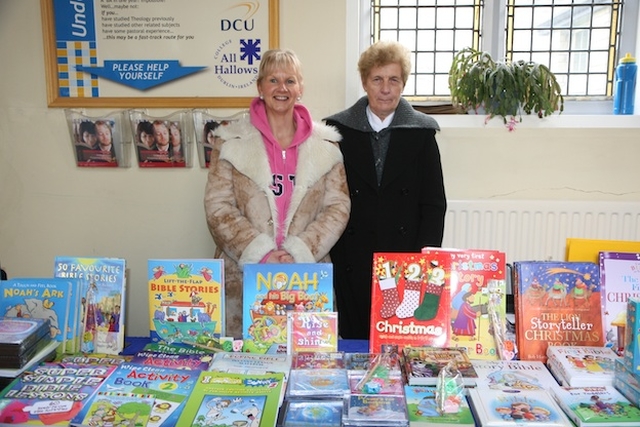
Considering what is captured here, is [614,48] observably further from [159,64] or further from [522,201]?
[159,64]

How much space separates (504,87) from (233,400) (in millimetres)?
2081

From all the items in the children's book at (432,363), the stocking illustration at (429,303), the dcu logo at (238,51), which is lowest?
the children's book at (432,363)

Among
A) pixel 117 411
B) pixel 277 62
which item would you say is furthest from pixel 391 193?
pixel 117 411

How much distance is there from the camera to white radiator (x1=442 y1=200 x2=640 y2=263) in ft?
8.80

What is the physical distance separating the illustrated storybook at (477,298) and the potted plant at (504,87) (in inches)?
56.0

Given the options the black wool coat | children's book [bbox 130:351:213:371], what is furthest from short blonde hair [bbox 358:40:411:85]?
children's book [bbox 130:351:213:371]

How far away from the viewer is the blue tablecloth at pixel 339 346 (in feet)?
5.05

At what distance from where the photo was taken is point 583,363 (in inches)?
51.7

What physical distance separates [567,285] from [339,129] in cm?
113

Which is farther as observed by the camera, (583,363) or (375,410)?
(583,363)

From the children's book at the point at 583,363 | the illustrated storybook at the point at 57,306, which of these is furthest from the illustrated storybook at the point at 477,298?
the illustrated storybook at the point at 57,306

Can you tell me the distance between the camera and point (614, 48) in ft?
9.92

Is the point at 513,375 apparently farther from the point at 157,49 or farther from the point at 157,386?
the point at 157,49

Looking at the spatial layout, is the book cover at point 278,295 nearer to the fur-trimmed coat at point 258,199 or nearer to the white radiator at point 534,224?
the fur-trimmed coat at point 258,199
